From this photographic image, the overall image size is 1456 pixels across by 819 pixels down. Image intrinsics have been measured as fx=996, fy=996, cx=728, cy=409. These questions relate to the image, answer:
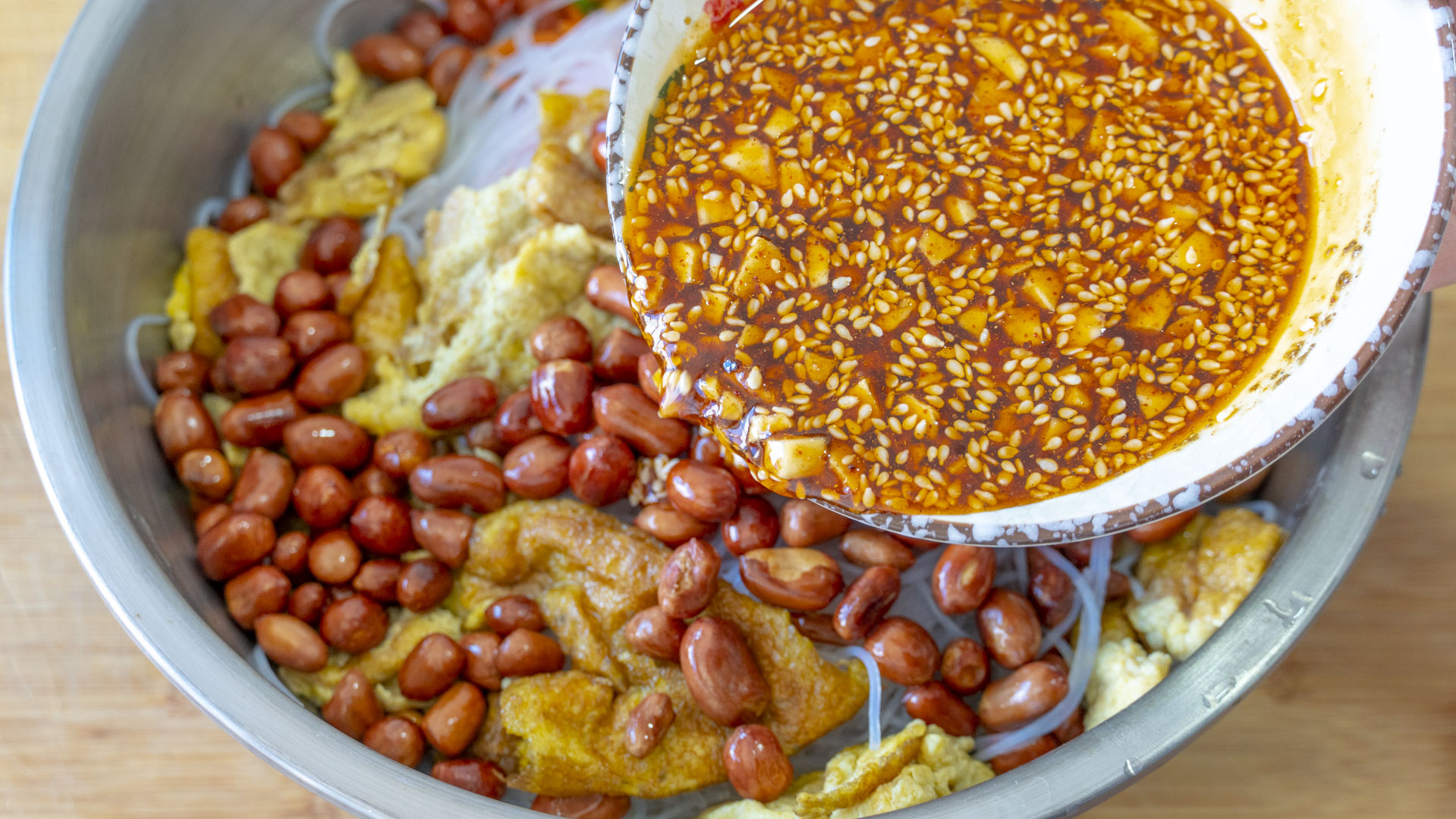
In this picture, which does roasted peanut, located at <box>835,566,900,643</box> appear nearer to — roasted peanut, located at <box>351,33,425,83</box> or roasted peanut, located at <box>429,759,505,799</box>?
roasted peanut, located at <box>429,759,505,799</box>

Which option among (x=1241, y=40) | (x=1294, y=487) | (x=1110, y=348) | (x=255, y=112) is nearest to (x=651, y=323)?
(x=1110, y=348)

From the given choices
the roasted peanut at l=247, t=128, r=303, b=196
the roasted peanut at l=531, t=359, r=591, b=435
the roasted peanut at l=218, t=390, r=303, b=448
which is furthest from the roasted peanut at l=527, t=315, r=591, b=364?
the roasted peanut at l=247, t=128, r=303, b=196

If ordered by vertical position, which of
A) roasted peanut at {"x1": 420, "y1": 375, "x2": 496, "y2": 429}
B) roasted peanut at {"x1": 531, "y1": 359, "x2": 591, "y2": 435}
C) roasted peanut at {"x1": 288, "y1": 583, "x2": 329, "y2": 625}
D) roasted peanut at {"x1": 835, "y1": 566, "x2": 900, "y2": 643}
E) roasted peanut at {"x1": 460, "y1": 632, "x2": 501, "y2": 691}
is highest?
roasted peanut at {"x1": 531, "y1": 359, "x2": 591, "y2": 435}

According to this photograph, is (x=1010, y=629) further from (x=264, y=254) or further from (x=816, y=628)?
(x=264, y=254)

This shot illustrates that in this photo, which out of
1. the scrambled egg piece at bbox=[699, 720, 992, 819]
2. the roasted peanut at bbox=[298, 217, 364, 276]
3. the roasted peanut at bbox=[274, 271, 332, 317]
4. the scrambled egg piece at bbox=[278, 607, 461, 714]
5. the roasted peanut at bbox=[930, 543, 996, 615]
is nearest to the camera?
the scrambled egg piece at bbox=[699, 720, 992, 819]

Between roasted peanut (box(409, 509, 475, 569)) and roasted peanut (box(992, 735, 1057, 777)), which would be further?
roasted peanut (box(409, 509, 475, 569))

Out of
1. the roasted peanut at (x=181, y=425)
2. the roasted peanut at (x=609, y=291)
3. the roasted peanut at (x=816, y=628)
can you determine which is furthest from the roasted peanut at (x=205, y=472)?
the roasted peanut at (x=816, y=628)

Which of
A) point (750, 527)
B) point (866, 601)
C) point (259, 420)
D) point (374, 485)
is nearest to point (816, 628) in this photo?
point (866, 601)

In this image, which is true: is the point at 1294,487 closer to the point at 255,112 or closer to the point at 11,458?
the point at 255,112
